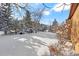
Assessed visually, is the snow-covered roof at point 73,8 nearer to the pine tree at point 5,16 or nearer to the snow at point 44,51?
the snow at point 44,51

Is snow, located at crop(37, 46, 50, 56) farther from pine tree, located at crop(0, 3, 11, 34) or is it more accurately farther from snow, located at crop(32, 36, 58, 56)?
pine tree, located at crop(0, 3, 11, 34)

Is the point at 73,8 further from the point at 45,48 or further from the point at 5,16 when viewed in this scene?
the point at 5,16

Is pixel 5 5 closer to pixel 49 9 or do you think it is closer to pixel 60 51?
pixel 49 9

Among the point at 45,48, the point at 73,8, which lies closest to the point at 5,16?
the point at 45,48

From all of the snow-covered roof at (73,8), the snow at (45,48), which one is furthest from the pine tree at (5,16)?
the snow-covered roof at (73,8)

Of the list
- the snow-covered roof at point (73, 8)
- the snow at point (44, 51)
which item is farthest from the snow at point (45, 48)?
the snow-covered roof at point (73, 8)

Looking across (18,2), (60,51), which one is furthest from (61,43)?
(18,2)

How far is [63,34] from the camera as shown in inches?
49.4

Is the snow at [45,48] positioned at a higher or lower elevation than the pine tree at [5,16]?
lower

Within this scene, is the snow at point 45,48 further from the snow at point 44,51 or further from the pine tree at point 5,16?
the pine tree at point 5,16

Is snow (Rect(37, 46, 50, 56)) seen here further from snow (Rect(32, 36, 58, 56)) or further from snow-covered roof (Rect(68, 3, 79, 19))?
snow-covered roof (Rect(68, 3, 79, 19))

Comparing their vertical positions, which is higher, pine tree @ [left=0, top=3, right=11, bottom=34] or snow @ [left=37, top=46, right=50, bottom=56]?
pine tree @ [left=0, top=3, right=11, bottom=34]

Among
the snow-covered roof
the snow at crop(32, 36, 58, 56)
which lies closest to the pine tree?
the snow at crop(32, 36, 58, 56)

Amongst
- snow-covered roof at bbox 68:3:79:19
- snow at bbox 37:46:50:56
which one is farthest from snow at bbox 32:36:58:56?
snow-covered roof at bbox 68:3:79:19
